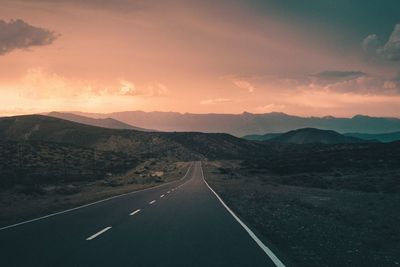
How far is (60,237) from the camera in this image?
10820mm

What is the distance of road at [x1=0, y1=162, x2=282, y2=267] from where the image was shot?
26.2 feet

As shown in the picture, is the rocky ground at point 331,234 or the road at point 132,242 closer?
the road at point 132,242

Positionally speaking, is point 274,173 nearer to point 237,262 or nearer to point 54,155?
point 54,155

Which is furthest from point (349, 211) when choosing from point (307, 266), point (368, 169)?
point (368, 169)

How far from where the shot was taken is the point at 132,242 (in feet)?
32.7

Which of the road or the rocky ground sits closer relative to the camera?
the road

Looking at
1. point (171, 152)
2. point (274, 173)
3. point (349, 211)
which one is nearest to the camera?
point (349, 211)

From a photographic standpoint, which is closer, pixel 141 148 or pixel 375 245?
pixel 375 245

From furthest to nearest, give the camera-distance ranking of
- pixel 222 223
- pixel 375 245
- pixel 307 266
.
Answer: pixel 222 223, pixel 375 245, pixel 307 266

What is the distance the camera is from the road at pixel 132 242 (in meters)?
7.97

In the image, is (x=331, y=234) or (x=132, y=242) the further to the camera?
(x=331, y=234)

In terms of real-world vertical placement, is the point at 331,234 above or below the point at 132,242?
below

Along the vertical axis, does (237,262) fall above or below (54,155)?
above

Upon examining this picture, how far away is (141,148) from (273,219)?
156507 mm
